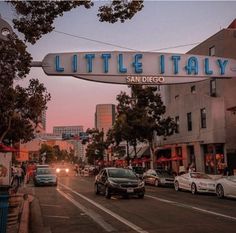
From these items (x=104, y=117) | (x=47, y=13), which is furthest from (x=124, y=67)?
(x=104, y=117)

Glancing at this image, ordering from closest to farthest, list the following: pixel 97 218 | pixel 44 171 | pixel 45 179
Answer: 1. pixel 97 218
2. pixel 45 179
3. pixel 44 171

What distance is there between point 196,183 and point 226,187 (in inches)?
174

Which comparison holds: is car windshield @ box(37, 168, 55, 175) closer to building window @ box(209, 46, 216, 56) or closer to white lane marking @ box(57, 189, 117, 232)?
building window @ box(209, 46, 216, 56)

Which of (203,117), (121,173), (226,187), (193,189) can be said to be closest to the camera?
(226,187)

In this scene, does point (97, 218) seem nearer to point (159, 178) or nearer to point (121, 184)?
point (121, 184)

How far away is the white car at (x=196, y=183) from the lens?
2580cm

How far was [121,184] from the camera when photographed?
71.8ft

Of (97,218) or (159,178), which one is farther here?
(159,178)

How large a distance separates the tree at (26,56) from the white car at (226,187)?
31.5 feet

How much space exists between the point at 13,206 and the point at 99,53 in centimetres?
697

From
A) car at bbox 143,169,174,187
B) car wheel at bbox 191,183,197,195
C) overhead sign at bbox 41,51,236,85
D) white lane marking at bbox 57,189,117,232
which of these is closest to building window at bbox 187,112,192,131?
car at bbox 143,169,174,187

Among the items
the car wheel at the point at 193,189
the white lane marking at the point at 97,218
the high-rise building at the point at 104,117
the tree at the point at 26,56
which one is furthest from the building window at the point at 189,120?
the high-rise building at the point at 104,117

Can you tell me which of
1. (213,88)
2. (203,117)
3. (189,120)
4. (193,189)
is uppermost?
(213,88)

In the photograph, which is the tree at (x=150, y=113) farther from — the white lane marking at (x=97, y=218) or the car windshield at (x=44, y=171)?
the white lane marking at (x=97, y=218)
